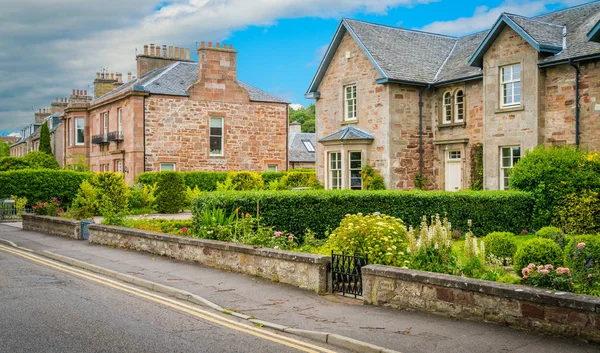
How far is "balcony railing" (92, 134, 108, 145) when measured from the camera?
131 feet

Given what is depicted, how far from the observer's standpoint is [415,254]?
10.8 m

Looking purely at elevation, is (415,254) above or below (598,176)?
below

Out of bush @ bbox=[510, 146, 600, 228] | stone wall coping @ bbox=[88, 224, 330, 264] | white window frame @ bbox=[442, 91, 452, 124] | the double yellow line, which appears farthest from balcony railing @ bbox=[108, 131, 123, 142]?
bush @ bbox=[510, 146, 600, 228]

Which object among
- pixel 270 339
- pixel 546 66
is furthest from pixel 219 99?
pixel 270 339

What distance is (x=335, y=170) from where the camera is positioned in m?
30.5

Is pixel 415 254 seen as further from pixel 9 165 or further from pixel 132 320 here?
pixel 9 165

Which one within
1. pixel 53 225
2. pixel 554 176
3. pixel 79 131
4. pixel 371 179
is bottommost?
pixel 53 225

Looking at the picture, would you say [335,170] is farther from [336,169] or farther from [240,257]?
[240,257]

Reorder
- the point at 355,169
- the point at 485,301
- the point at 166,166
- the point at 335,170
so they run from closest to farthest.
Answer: the point at 485,301 → the point at 355,169 → the point at 335,170 → the point at 166,166

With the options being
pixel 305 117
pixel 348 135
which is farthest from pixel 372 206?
pixel 305 117

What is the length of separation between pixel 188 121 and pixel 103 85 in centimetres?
1653

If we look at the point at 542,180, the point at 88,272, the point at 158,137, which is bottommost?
the point at 88,272

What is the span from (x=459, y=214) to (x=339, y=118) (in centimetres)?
1232

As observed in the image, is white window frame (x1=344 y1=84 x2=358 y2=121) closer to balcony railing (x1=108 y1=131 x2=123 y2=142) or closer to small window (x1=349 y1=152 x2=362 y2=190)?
small window (x1=349 y1=152 x2=362 y2=190)
